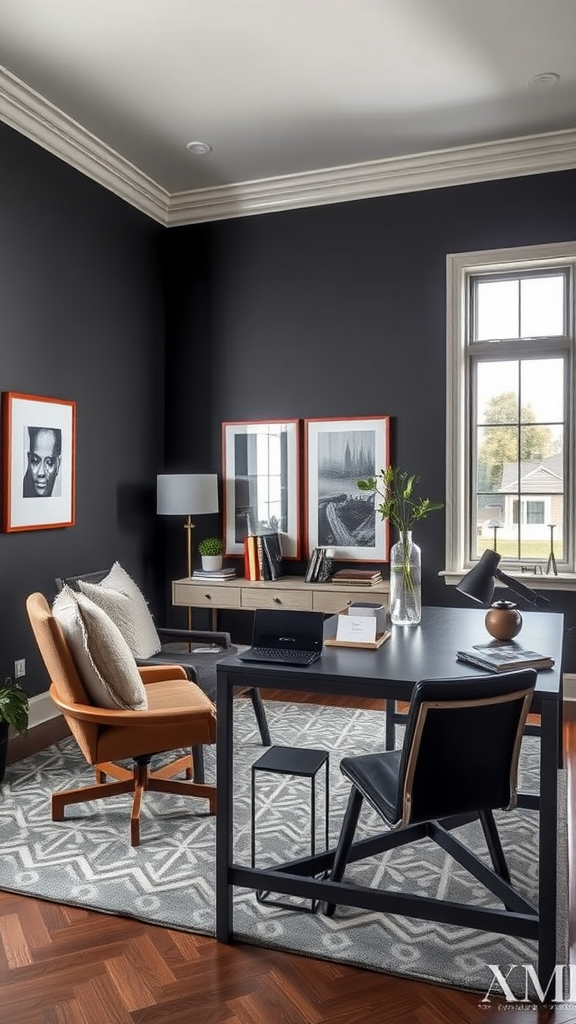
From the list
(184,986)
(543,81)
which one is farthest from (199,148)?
(184,986)

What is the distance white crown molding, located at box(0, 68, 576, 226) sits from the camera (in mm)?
4227

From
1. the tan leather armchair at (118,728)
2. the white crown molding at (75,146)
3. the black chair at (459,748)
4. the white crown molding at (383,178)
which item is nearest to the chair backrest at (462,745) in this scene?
the black chair at (459,748)

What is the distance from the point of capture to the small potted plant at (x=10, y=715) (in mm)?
3367

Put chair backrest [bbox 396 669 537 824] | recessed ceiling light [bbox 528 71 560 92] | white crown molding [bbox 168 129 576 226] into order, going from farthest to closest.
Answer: white crown molding [bbox 168 129 576 226] → recessed ceiling light [bbox 528 71 560 92] → chair backrest [bbox 396 669 537 824]

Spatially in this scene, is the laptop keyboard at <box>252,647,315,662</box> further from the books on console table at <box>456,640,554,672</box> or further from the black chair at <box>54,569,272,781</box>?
the black chair at <box>54,569,272,781</box>

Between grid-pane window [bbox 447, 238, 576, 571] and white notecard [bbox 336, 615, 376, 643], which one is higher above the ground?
grid-pane window [bbox 447, 238, 576, 571]

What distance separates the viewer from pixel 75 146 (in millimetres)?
4508

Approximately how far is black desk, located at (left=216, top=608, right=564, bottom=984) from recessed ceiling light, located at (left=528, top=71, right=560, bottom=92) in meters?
3.01

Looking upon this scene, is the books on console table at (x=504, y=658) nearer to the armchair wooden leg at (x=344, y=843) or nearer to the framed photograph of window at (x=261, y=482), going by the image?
the armchair wooden leg at (x=344, y=843)

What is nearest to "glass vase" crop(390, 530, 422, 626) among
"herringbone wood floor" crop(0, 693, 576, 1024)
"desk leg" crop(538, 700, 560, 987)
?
"desk leg" crop(538, 700, 560, 987)

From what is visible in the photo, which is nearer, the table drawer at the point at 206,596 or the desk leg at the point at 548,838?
the desk leg at the point at 548,838

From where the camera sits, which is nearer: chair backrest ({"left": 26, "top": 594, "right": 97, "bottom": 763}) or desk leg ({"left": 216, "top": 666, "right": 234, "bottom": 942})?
desk leg ({"left": 216, "top": 666, "right": 234, "bottom": 942})

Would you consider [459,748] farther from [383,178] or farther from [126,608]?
[383,178]

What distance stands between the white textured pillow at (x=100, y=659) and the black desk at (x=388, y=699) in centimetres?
70
